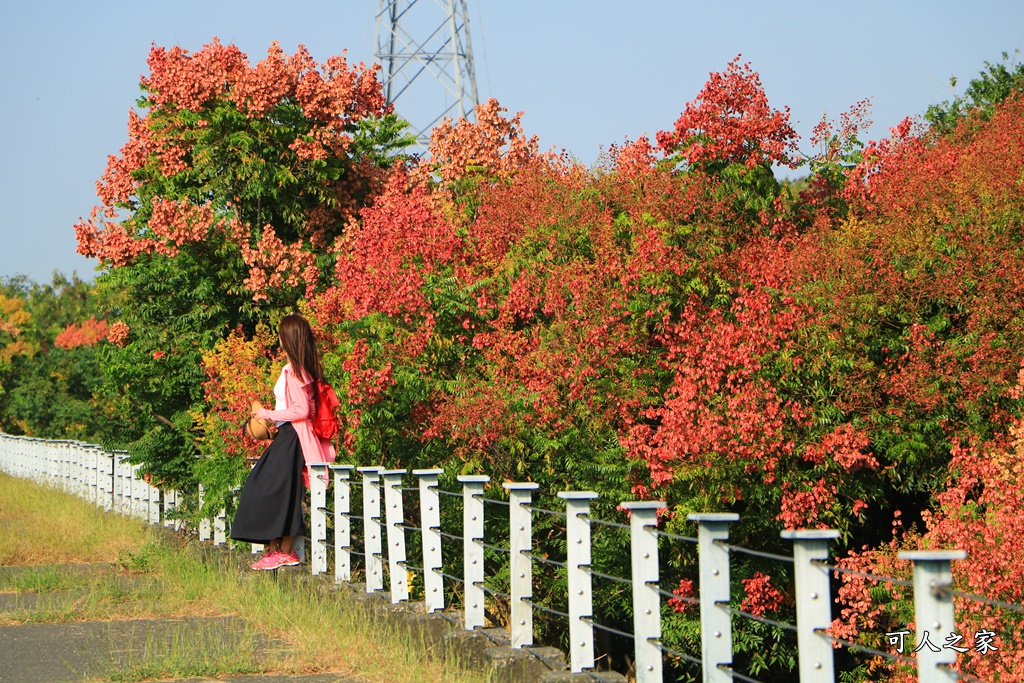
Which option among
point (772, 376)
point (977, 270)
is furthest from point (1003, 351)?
point (772, 376)

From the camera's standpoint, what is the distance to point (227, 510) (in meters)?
15.4

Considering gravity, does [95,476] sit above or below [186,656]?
above

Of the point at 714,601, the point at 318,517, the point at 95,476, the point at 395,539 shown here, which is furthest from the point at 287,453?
the point at 95,476

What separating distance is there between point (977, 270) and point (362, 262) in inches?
284

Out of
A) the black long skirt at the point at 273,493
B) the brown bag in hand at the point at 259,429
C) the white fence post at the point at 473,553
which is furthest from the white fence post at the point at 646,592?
the black long skirt at the point at 273,493

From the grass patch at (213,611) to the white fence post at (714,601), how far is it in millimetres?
2009

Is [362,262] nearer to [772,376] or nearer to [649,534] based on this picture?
[772,376]

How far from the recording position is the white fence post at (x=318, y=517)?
10766 millimetres

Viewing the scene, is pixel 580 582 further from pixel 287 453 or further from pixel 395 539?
pixel 287 453

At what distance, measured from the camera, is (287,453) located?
9820 millimetres

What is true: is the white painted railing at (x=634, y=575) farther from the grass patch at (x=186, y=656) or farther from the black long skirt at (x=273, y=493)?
the grass patch at (x=186, y=656)

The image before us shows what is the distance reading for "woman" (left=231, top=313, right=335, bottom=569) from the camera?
9453 mm

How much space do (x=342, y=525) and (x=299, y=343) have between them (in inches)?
74.4

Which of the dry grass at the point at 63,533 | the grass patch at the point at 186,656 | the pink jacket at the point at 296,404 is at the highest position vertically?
the pink jacket at the point at 296,404
